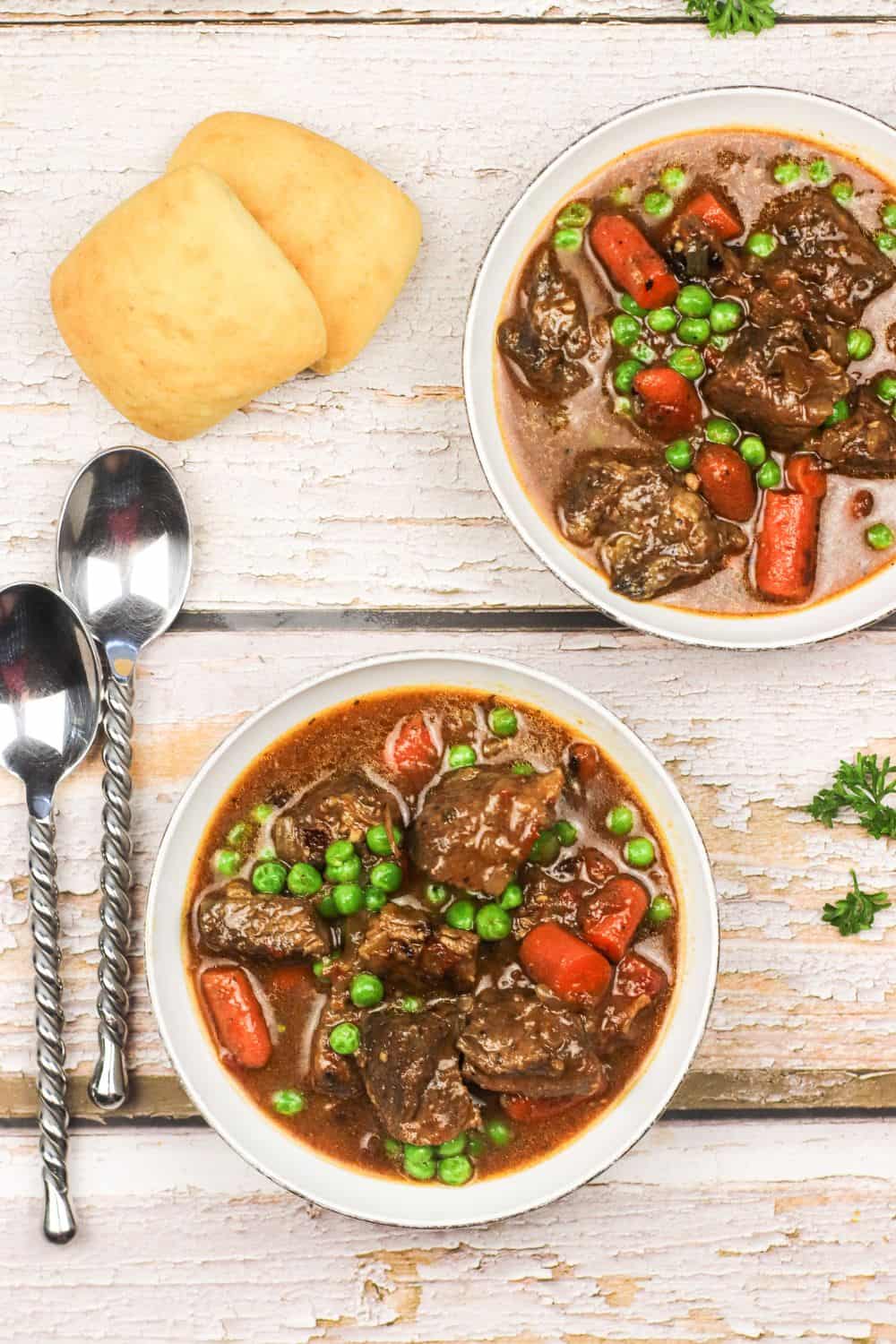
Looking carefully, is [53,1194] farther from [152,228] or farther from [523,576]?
[152,228]

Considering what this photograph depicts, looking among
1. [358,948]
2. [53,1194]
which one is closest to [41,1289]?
[53,1194]

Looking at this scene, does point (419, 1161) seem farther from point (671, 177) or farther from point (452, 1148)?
point (671, 177)

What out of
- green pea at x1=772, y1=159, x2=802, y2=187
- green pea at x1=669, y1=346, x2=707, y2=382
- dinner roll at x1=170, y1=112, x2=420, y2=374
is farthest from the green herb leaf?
dinner roll at x1=170, y1=112, x2=420, y2=374

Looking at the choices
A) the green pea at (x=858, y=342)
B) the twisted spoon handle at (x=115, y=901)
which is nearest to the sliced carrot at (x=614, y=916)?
the twisted spoon handle at (x=115, y=901)

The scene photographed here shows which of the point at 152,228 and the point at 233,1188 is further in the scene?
the point at 233,1188

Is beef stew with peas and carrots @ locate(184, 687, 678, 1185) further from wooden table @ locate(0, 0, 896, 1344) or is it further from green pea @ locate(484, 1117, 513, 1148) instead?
wooden table @ locate(0, 0, 896, 1344)

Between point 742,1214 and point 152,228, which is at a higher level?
point 152,228

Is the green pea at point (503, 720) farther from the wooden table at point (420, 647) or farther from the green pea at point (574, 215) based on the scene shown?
the green pea at point (574, 215)

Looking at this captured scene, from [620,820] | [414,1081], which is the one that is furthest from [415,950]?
[620,820]
